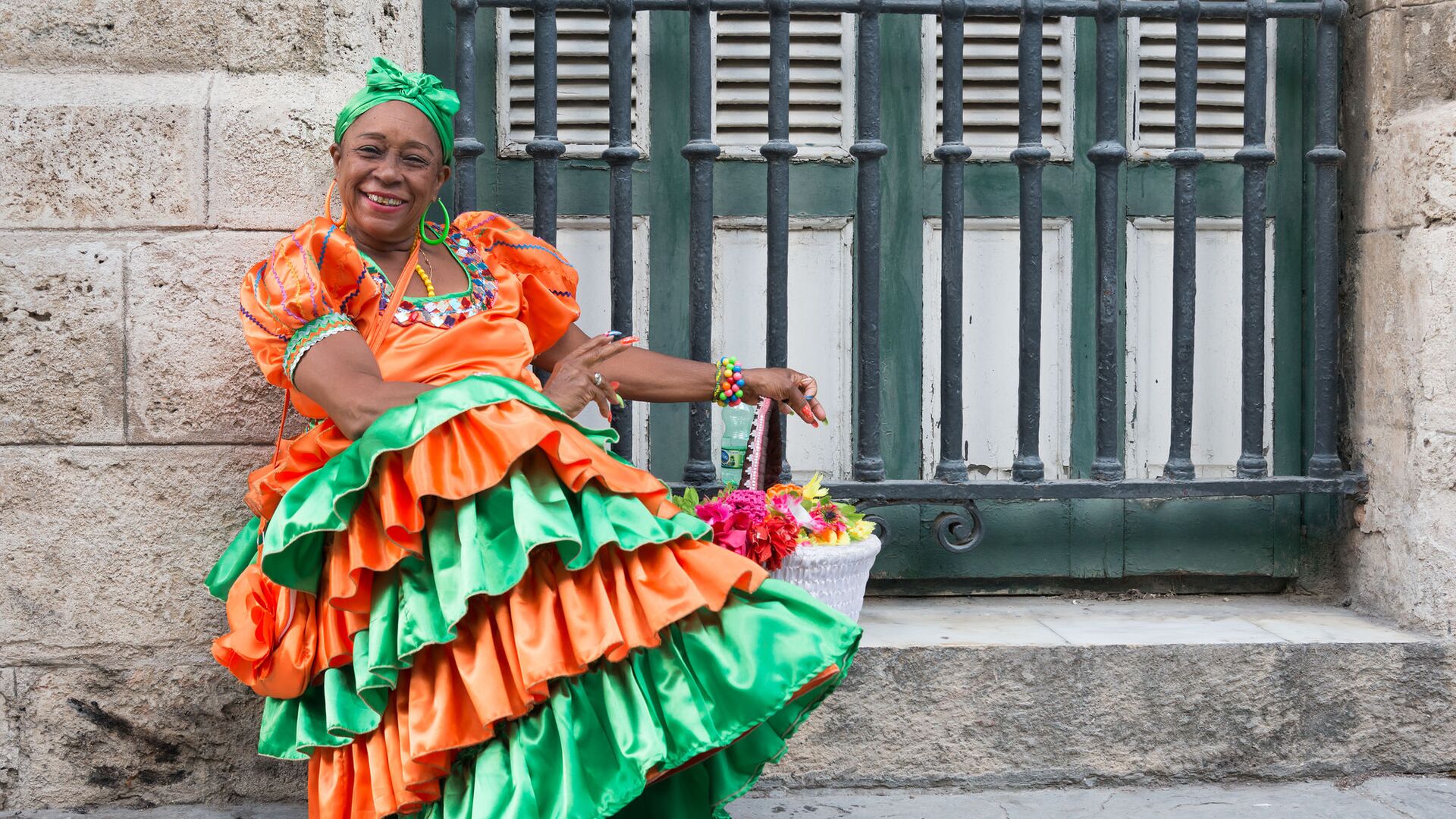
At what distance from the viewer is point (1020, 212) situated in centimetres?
376

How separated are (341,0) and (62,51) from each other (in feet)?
2.20

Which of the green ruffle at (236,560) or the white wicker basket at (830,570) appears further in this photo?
the white wicker basket at (830,570)

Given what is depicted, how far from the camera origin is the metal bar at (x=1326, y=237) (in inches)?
144

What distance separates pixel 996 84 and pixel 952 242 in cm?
61

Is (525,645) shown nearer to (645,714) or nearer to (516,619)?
(516,619)

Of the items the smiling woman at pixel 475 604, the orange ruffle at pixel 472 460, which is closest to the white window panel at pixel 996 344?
the smiling woman at pixel 475 604

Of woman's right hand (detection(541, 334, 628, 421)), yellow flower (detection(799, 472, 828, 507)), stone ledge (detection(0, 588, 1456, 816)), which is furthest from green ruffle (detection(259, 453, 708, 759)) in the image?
stone ledge (detection(0, 588, 1456, 816))

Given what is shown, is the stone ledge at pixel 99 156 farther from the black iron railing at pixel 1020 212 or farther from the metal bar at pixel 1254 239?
the metal bar at pixel 1254 239

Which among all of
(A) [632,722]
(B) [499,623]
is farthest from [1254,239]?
(B) [499,623]

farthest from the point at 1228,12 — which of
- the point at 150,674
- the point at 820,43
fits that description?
the point at 150,674

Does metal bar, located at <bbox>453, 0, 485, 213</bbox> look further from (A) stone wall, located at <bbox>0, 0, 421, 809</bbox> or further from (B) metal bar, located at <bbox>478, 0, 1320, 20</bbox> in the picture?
(A) stone wall, located at <bbox>0, 0, 421, 809</bbox>

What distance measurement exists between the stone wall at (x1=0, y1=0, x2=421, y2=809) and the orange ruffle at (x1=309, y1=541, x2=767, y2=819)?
0.87 m

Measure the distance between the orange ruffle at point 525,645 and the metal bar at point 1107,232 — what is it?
1467 mm

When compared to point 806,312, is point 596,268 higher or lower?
higher
